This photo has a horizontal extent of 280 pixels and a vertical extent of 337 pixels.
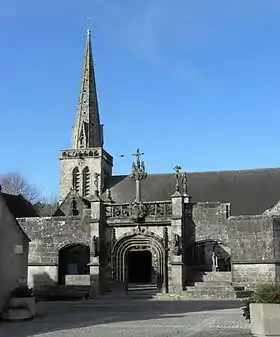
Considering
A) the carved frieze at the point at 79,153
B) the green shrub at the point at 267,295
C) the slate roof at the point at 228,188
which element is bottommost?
the green shrub at the point at 267,295

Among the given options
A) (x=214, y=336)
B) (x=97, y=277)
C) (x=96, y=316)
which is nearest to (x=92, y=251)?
(x=97, y=277)

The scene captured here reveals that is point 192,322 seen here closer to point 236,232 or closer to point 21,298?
point 21,298

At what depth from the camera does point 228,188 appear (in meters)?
44.0

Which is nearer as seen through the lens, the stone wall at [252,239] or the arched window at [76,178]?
the stone wall at [252,239]

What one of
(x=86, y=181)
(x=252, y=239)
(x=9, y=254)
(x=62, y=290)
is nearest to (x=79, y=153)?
(x=86, y=181)

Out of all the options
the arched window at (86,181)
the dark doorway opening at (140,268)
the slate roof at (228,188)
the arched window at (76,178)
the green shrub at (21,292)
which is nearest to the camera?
the green shrub at (21,292)

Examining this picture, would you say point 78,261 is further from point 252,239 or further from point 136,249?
point 252,239

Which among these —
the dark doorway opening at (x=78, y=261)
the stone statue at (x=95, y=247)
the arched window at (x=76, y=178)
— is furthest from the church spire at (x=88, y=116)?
the stone statue at (x=95, y=247)

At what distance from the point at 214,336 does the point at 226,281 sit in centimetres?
1794

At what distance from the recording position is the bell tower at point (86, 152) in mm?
53531

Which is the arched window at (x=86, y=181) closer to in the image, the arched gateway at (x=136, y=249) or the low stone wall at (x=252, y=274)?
the arched gateway at (x=136, y=249)

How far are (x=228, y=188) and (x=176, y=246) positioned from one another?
16.3 m

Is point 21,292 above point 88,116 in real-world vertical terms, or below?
below

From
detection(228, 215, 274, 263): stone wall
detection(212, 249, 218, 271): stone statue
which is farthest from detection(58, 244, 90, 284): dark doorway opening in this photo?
detection(228, 215, 274, 263): stone wall
